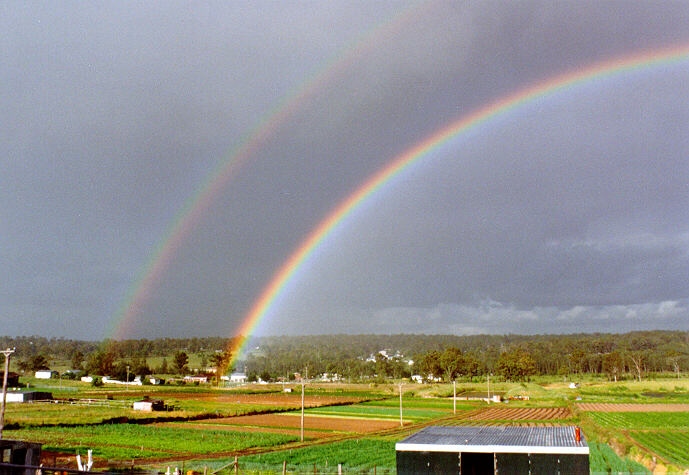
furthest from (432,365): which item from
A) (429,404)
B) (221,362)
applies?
(429,404)

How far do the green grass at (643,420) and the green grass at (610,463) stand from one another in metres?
19.5

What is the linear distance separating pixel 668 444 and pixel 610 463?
1475 cm

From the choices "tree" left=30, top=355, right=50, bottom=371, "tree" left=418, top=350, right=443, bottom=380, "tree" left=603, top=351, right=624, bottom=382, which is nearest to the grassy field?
"tree" left=418, top=350, right=443, bottom=380

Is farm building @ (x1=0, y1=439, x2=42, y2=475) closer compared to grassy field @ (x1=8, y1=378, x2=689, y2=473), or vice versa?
farm building @ (x1=0, y1=439, x2=42, y2=475)

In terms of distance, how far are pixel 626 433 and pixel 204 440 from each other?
34.2 metres

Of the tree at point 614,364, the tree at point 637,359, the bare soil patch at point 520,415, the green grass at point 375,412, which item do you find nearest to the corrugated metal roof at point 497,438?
the bare soil patch at point 520,415

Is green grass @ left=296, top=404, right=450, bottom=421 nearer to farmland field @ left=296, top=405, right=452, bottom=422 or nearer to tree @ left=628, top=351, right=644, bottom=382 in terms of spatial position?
farmland field @ left=296, top=405, right=452, bottom=422

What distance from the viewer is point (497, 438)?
25.0 metres

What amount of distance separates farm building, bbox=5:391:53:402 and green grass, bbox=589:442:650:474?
237ft

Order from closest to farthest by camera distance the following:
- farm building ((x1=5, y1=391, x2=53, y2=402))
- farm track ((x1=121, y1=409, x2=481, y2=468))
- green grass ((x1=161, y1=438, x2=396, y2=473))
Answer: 1. green grass ((x1=161, y1=438, x2=396, y2=473))
2. farm track ((x1=121, y1=409, x2=481, y2=468))
3. farm building ((x1=5, y1=391, x2=53, y2=402))

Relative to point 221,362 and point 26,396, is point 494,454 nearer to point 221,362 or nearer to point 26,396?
point 26,396

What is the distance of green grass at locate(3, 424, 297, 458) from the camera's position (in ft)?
134

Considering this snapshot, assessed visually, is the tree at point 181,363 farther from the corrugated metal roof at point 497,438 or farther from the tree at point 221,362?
the corrugated metal roof at point 497,438

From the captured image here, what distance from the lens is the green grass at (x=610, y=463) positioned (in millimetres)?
30303
